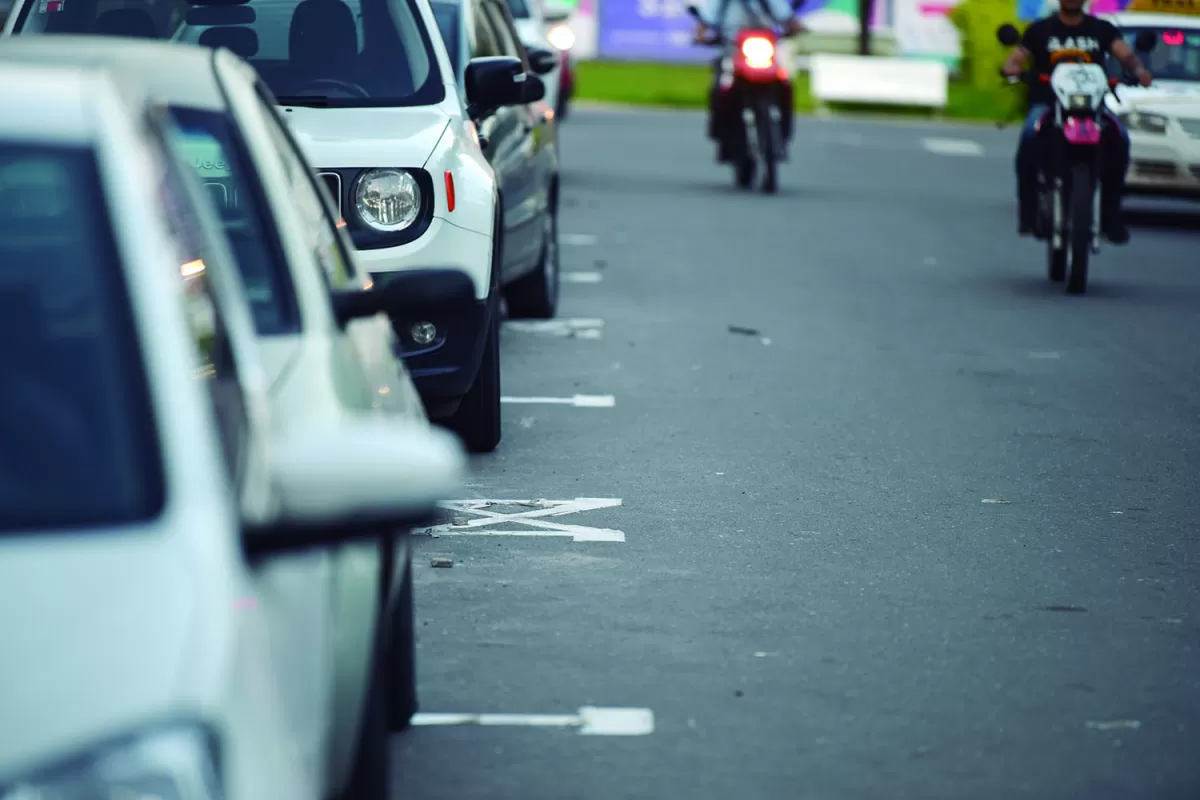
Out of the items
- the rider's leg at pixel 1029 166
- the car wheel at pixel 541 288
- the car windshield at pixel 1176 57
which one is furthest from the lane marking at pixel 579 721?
the car windshield at pixel 1176 57

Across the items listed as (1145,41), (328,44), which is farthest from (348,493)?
(1145,41)

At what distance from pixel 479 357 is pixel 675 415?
5.81 ft

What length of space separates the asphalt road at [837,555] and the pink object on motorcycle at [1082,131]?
3.32 feet

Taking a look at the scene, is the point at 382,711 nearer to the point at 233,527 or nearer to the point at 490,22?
the point at 233,527

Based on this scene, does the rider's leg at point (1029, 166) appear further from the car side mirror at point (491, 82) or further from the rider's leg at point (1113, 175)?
the car side mirror at point (491, 82)

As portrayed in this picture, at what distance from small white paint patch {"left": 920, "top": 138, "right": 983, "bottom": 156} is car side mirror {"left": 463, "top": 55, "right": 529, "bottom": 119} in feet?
63.3

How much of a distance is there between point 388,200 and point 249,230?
164 inches

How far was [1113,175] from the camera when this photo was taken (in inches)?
555

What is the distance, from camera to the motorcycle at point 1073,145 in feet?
45.1

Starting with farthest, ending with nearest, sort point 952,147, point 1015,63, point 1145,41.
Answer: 1. point 952,147
2. point 1145,41
3. point 1015,63

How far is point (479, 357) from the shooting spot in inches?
322

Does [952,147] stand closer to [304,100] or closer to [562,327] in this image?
[562,327]

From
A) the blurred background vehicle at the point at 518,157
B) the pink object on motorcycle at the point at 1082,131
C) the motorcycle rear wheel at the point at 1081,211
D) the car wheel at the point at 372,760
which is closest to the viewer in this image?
the car wheel at the point at 372,760

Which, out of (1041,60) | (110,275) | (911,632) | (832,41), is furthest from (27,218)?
(832,41)
